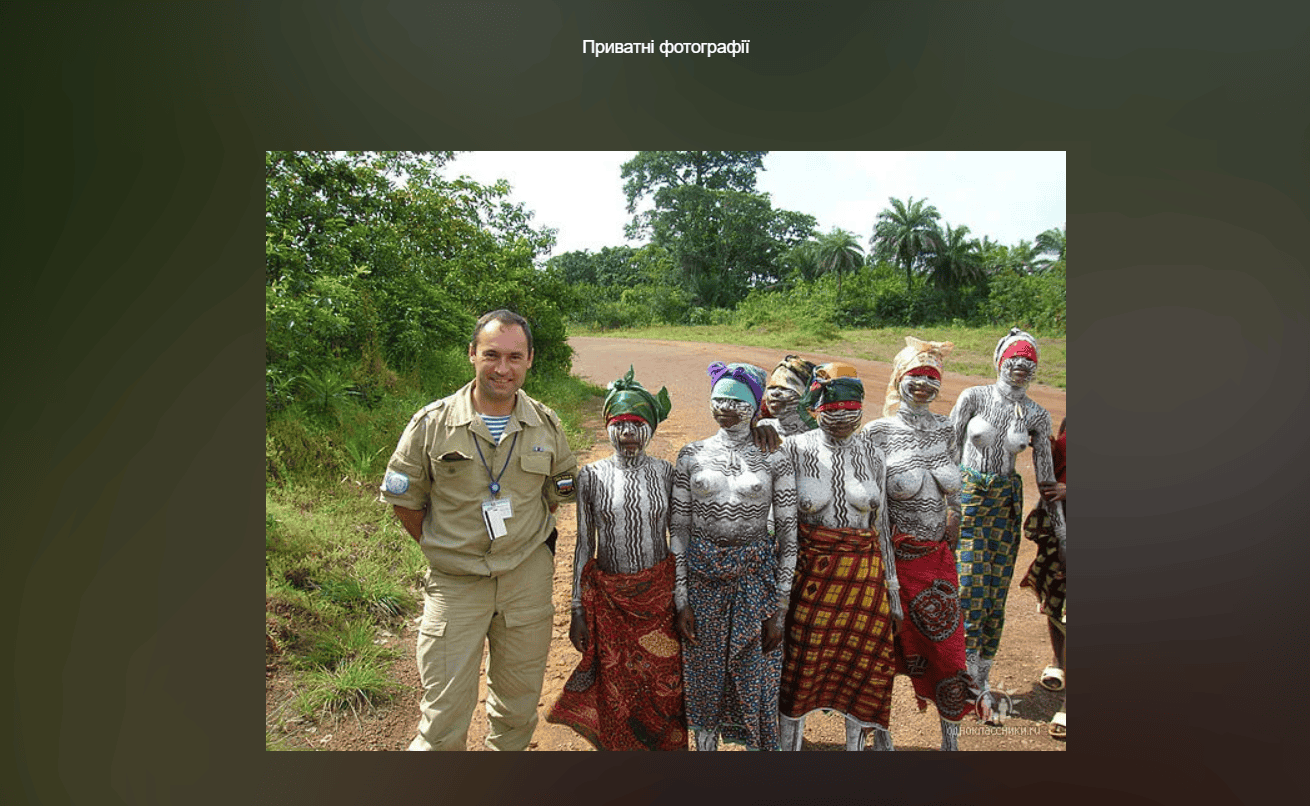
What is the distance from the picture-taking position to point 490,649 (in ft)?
8.97

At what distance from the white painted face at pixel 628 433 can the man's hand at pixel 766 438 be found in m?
0.43

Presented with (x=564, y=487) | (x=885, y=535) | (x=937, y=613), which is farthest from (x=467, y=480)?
(x=937, y=613)

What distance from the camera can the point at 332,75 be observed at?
2.76 metres

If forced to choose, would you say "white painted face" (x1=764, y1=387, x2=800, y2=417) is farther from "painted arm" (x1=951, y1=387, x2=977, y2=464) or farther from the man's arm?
the man's arm

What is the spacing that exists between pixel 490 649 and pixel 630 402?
1154mm

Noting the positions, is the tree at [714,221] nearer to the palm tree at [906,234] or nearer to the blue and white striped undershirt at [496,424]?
the palm tree at [906,234]

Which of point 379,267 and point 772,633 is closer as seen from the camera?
point 772,633

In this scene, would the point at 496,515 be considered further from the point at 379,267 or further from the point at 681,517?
the point at 379,267

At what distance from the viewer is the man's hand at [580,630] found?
8.50 feet

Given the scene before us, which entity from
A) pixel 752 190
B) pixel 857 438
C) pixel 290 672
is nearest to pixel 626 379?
pixel 857 438

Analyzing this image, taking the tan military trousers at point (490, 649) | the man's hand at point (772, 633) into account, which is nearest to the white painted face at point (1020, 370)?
the man's hand at point (772, 633)

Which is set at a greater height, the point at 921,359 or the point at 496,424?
the point at 921,359

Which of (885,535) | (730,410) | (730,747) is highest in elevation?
(730,410)
